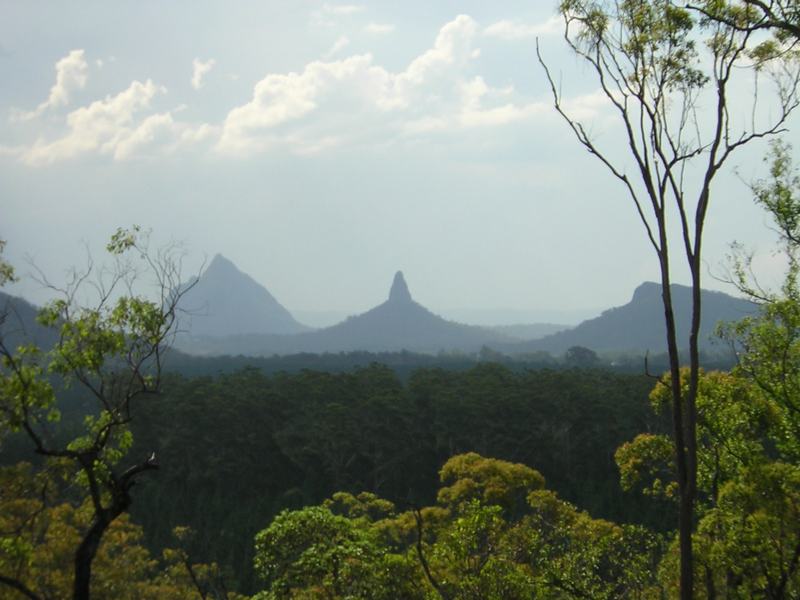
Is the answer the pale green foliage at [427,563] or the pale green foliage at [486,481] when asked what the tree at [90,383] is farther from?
the pale green foliage at [486,481]

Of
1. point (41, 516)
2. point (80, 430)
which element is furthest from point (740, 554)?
point (80, 430)

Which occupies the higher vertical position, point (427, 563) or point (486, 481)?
point (427, 563)

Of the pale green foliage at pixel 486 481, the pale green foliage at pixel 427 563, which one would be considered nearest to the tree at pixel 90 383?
the pale green foliage at pixel 427 563

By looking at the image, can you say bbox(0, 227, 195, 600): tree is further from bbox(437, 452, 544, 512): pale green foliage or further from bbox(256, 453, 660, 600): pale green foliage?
bbox(437, 452, 544, 512): pale green foliage

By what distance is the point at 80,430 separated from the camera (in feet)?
131

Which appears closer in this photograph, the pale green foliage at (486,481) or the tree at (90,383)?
the tree at (90,383)

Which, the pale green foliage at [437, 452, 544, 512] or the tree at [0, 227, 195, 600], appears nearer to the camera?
the tree at [0, 227, 195, 600]

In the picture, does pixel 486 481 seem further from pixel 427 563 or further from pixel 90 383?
pixel 90 383

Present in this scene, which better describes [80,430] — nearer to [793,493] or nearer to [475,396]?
[475,396]

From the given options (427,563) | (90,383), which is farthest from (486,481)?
(90,383)

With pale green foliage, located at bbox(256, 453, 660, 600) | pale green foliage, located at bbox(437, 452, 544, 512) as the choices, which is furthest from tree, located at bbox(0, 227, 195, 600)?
pale green foliage, located at bbox(437, 452, 544, 512)

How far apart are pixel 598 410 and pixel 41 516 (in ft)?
94.6

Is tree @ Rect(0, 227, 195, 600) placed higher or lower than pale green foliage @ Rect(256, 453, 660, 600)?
higher

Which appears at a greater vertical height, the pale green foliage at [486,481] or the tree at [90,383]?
the tree at [90,383]
